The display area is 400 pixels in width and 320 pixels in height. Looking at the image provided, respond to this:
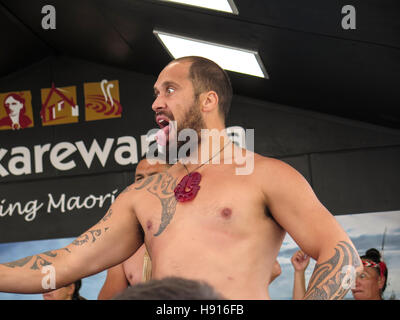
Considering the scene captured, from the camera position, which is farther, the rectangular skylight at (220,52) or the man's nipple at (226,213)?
the rectangular skylight at (220,52)

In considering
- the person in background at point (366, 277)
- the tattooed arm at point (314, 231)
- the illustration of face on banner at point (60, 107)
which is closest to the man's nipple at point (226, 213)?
the tattooed arm at point (314, 231)

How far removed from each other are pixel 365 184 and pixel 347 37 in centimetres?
168

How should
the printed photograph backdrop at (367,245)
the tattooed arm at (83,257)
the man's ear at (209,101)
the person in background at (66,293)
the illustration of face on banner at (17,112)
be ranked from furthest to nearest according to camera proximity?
the illustration of face on banner at (17,112)
the person in background at (66,293)
the printed photograph backdrop at (367,245)
the man's ear at (209,101)
the tattooed arm at (83,257)

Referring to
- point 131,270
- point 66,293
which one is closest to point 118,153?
point 66,293

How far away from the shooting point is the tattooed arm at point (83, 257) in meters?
1.67

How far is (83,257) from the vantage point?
1722 millimetres

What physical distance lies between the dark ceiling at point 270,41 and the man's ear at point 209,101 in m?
1.27

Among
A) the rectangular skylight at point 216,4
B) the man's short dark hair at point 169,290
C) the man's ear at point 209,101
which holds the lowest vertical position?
the man's short dark hair at point 169,290

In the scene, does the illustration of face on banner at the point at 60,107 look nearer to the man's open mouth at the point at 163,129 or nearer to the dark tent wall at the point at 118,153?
the dark tent wall at the point at 118,153

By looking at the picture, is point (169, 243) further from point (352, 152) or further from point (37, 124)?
point (37, 124)

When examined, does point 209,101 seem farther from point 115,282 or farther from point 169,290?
point 115,282

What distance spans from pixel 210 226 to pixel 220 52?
8.81 ft

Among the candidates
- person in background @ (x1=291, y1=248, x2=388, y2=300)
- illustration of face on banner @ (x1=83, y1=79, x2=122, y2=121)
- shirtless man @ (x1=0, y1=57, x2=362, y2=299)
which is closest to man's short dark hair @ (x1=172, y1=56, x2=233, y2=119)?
shirtless man @ (x1=0, y1=57, x2=362, y2=299)

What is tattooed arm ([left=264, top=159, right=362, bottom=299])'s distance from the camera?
1398 mm
